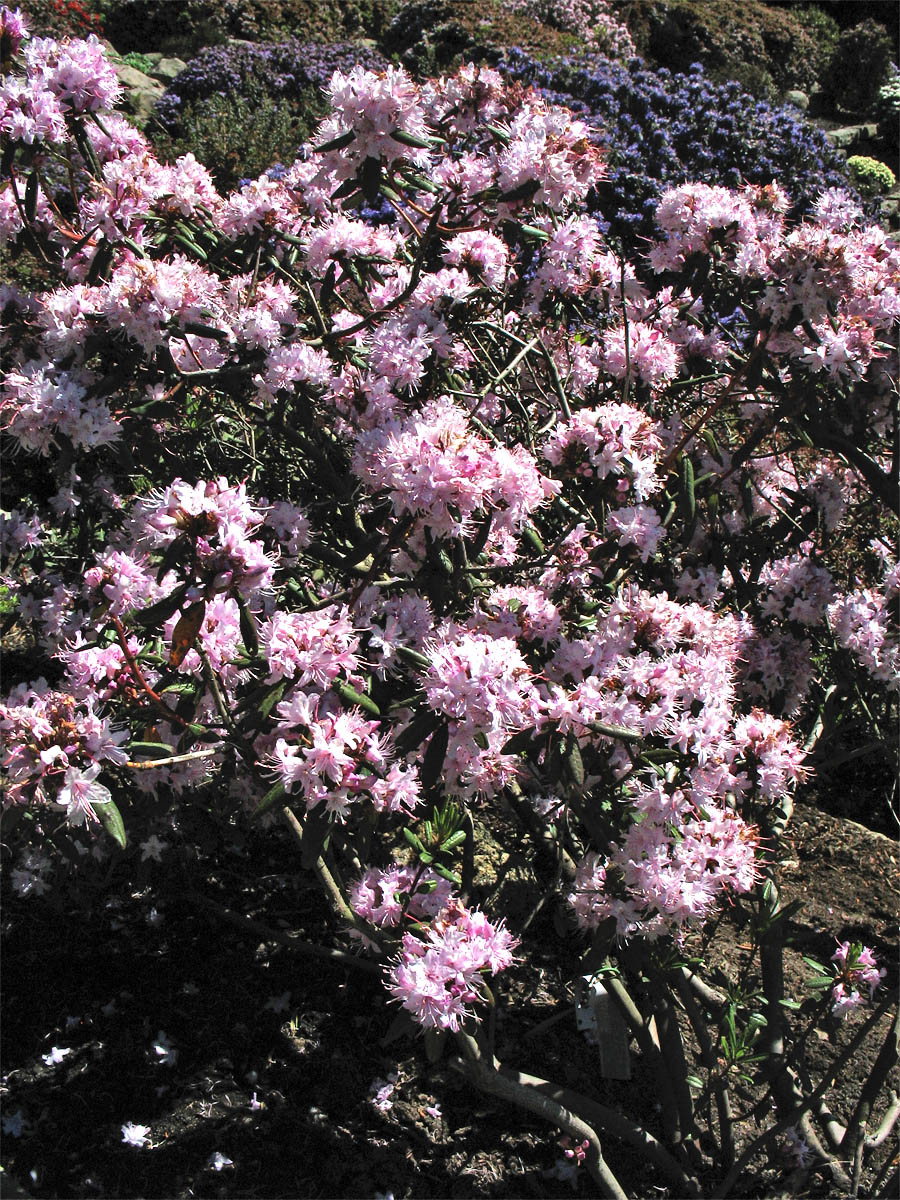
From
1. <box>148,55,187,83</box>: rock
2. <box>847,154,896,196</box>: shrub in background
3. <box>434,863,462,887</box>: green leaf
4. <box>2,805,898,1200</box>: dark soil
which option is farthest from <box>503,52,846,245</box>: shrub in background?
<box>434,863,462,887</box>: green leaf

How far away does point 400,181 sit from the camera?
245 centimetres

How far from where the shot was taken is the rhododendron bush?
177 centimetres

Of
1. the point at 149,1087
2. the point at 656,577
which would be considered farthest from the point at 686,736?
the point at 149,1087

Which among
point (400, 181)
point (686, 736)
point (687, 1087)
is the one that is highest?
point (400, 181)

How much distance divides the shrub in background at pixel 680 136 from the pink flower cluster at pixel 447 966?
6.68 meters

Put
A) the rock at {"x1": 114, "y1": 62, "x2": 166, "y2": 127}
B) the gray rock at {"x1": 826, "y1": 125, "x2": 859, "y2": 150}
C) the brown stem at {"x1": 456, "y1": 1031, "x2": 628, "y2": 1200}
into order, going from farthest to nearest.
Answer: the gray rock at {"x1": 826, "y1": 125, "x2": 859, "y2": 150} → the rock at {"x1": 114, "y1": 62, "x2": 166, "y2": 127} → the brown stem at {"x1": 456, "y1": 1031, "x2": 628, "y2": 1200}

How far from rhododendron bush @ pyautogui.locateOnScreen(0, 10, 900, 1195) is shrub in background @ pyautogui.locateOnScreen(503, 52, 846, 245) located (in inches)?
208

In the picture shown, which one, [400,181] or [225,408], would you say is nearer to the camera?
[400,181]

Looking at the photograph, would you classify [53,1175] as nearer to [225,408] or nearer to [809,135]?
[225,408]

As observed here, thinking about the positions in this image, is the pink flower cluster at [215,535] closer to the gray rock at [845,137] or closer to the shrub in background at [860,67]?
the gray rock at [845,137]

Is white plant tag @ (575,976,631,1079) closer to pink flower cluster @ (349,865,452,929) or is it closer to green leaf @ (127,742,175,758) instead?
pink flower cluster @ (349,865,452,929)

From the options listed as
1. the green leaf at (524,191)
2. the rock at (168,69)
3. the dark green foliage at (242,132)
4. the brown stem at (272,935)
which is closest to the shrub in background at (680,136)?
the dark green foliage at (242,132)

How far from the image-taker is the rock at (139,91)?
34.2ft

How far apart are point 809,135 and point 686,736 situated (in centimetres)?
908
